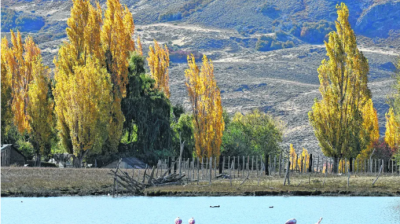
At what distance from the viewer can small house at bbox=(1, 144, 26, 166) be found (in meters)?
51.3

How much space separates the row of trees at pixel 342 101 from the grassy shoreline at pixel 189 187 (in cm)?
840

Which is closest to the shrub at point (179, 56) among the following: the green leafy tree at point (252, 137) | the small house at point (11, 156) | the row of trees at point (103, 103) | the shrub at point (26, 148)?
the green leafy tree at point (252, 137)

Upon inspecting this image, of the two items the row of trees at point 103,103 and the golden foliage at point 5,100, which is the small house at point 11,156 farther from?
the golden foliage at point 5,100

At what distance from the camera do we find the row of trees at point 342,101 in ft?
164

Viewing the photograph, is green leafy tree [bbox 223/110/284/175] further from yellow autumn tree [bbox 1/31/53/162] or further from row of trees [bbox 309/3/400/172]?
yellow autumn tree [bbox 1/31/53/162]

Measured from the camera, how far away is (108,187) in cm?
3778

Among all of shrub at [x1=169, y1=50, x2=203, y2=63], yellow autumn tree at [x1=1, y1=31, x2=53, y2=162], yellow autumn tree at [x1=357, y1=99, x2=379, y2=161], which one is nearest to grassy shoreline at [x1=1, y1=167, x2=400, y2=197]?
yellow autumn tree at [x1=1, y1=31, x2=53, y2=162]

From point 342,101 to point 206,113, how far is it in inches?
451

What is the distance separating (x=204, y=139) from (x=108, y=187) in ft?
58.0
